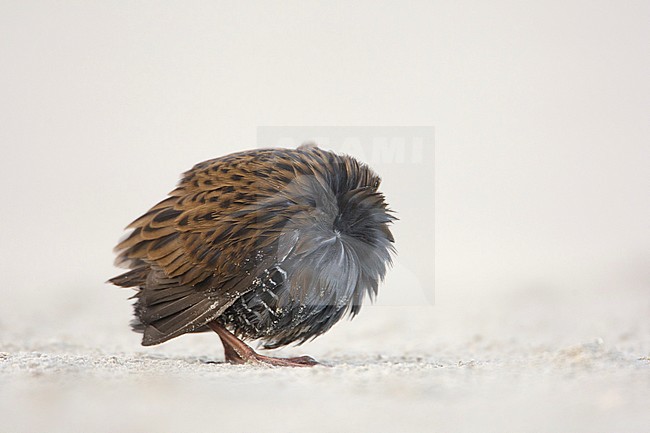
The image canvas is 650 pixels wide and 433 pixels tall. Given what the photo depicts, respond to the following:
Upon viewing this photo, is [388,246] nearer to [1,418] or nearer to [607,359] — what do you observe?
→ [607,359]

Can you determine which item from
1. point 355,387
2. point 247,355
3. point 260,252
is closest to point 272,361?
point 247,355

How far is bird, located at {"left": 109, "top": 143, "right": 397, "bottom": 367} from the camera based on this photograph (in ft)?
20.0

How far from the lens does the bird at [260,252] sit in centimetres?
611

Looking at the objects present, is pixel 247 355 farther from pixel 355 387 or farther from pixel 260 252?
pixel 355 387

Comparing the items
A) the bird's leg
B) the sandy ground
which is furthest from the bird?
the sandy ground

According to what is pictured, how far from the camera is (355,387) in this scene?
5.09 m

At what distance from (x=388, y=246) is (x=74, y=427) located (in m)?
3.12

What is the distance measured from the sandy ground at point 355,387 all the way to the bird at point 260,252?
1.29ft

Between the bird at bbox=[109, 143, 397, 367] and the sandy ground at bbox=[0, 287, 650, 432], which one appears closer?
the sandy ground at bbox=[0, 287, 650, 432]

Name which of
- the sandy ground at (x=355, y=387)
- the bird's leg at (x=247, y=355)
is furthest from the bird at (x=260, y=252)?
the sandy ground at (x=355, y=387)

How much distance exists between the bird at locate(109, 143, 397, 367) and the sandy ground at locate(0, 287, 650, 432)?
39cm

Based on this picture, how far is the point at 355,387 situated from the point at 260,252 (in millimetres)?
1358

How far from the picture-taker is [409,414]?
4.44 meters

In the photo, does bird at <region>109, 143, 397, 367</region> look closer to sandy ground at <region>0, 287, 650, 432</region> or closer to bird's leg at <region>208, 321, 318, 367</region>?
bird's leg at <region>208, 321, 318, 367</region>
